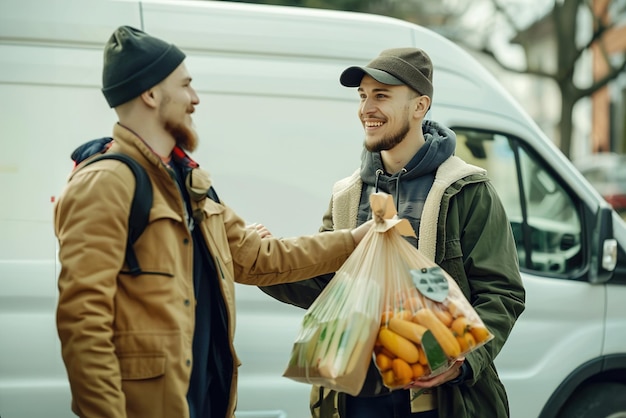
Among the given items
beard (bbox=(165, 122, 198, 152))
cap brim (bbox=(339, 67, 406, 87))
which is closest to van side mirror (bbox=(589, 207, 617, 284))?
cap brim (bbox=(339, 67, 406, 87))

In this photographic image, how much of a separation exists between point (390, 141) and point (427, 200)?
0.26 meters

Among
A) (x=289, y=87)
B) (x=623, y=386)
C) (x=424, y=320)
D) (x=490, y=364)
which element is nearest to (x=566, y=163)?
(x=623, y=386)

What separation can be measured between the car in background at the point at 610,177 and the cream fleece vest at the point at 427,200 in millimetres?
17706

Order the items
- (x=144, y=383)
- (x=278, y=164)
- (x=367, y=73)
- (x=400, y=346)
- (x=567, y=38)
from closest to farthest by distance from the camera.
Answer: (x=144, y=383) → (x=400, y=346) → (x=367, y=73) → (x=278, y=164) → (x=567, y=38)

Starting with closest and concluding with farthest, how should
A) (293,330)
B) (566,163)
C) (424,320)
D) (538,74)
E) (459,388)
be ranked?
(424,320) → (459,388) → (293,330) → (566,163) → (538,74)

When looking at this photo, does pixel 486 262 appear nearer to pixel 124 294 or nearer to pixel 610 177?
pixel 124 294

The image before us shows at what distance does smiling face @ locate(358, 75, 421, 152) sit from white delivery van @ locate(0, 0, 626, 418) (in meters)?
1.14

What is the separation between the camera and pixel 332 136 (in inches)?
175

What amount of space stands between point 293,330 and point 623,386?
1749mm

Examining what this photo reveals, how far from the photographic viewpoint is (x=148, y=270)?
253cm

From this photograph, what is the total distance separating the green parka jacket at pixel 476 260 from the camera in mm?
3018

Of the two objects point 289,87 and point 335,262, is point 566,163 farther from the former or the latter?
point 335,262

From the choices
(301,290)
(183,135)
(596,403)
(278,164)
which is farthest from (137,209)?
(596,403)

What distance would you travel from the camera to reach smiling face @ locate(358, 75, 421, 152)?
3.23 m
